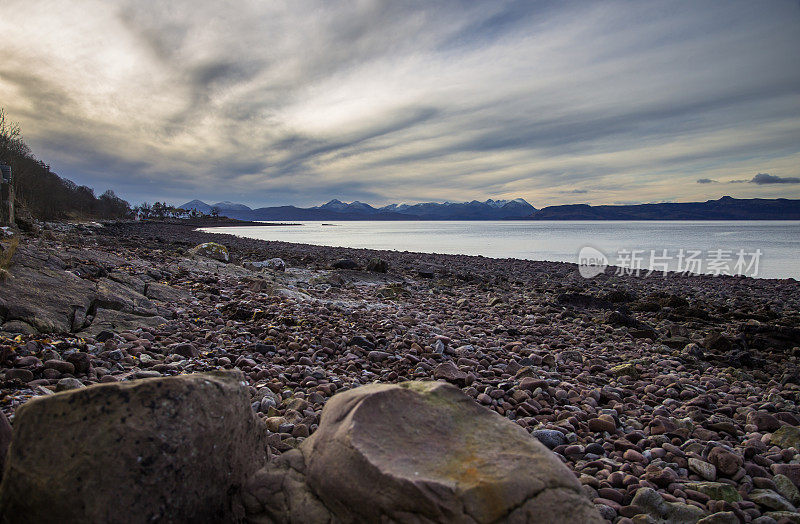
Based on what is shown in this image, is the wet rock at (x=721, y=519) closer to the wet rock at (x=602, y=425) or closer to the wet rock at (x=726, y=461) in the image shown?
the wet rock at (x=726, y=461)

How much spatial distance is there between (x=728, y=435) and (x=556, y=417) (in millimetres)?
1699

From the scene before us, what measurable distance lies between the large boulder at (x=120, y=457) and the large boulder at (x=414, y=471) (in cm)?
37

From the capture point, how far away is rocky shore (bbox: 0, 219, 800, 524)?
11.6 feet

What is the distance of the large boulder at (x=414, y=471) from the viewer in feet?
6.26

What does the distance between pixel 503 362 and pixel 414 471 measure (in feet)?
15.8

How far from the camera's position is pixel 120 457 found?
2002 millimetres

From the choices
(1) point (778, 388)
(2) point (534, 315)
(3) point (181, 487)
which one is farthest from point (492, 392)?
(2) point (534, 315)

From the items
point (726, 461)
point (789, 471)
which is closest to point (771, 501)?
point (726, 461)

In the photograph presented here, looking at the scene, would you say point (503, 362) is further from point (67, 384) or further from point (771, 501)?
point (67, 384)

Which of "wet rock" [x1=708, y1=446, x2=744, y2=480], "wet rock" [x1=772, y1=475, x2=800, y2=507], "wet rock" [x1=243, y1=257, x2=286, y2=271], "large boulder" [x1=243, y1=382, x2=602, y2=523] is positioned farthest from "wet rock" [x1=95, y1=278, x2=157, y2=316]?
"wet rock" [x1=243, y1=257, x2=286, y2=271]

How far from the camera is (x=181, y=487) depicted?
7.00 feet

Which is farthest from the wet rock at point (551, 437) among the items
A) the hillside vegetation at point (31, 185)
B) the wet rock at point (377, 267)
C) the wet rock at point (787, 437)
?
the hillside vegetation at point (31, 185)

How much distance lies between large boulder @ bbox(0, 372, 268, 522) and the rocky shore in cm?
57

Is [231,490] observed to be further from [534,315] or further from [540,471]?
[534,315]
